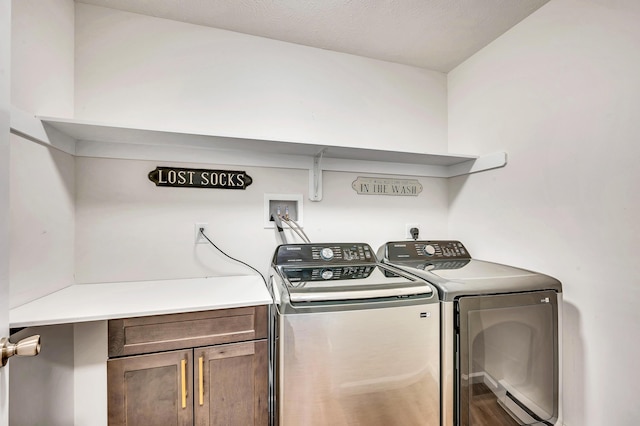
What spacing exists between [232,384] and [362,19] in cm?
194

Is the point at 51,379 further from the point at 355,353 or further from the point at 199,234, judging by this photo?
the point at 355,353

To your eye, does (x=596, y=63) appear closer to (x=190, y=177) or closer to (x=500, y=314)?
(x=500, y=314)

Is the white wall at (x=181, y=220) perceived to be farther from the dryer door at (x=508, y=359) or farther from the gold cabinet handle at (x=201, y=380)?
the dryer door at (x=508, y=359)

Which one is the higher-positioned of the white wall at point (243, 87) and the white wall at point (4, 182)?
the white wall at point (243, 87)

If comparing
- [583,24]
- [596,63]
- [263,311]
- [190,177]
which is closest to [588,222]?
[596,63]

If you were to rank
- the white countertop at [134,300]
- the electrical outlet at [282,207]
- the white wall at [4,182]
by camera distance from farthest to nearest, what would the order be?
1. the electrical outlet at [282,207]
2. the white countertop at [134,300]
3. the white wall at [4,182]

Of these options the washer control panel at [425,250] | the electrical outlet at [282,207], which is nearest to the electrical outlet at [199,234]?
the electrical outlet at [282,207]

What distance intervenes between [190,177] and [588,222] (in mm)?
2022

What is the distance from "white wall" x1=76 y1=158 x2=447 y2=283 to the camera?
144 centimetres

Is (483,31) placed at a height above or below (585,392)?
above

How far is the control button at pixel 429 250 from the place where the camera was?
1777 millimetres

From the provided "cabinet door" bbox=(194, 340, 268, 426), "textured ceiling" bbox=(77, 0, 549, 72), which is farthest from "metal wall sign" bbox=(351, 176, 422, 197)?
"cabinet door" bbox=(194, 340, 268, 426)

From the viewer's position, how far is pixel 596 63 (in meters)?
1.20

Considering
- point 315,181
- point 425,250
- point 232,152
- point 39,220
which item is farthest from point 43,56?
point 425,250
